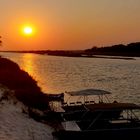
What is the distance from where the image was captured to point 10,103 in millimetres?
27359

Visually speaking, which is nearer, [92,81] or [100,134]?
[100,134]

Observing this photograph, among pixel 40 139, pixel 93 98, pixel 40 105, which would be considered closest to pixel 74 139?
pixel 40 139

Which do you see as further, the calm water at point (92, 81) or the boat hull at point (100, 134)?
the calm water at point (92, 81)

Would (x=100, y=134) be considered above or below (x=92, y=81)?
above

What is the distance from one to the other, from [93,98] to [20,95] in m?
11.1

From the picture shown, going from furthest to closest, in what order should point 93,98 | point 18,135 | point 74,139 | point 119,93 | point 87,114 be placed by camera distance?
point 119,93 → point 93,98 → point 87,114 → point 74,139 → point 18,135

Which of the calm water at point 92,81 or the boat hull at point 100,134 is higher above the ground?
the boat hull at point 100,134

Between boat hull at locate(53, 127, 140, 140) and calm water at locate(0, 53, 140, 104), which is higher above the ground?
boat hull at locate(53, 127, 140, 140)

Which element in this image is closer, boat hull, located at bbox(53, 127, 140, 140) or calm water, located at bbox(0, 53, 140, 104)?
boat hull, located at bbox(53, 127, 140, 140)

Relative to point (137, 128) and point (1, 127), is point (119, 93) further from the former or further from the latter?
point (1, 127)

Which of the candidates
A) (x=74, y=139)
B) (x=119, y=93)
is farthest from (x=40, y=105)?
(x=119, y=93)

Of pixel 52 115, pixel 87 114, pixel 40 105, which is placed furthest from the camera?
pixel 40 105

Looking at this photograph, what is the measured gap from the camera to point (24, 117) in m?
24.3

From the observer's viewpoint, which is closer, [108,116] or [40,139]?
[40,139]
